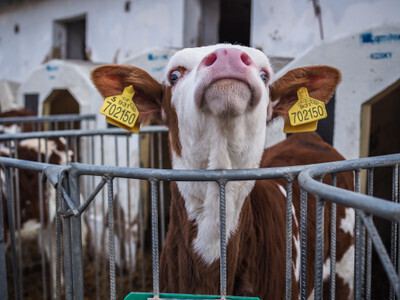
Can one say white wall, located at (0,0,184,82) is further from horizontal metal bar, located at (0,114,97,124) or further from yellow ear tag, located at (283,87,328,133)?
yellow ear tag, located at (283,87,328,133)

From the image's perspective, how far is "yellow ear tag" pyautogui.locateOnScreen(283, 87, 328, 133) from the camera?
211 cm

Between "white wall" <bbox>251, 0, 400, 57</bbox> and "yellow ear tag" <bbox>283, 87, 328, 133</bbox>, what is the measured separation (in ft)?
7.85

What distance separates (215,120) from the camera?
1709 mm

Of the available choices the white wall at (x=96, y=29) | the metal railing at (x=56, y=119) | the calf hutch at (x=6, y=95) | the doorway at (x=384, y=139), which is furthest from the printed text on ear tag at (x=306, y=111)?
the calf hutch at (x=6, y=95)

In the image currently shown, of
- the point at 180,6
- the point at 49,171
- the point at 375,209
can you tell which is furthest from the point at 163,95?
the point at 180,6

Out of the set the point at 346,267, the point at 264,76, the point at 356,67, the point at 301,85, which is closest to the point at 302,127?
the point at 301,85

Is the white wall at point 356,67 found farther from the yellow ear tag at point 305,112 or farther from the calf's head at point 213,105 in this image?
the yellow ear tag at point 305,112

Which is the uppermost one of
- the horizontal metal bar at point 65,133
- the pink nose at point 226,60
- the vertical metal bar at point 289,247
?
the pink nose at point 226,60

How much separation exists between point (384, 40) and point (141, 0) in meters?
5.22

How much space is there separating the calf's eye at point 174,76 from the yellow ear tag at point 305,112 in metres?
0.62

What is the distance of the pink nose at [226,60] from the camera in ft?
5.04

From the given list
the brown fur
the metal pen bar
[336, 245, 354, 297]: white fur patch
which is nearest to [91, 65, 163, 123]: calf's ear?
the brown fur

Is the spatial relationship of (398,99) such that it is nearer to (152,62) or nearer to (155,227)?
(152,62)

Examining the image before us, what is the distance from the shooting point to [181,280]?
1.94 m
